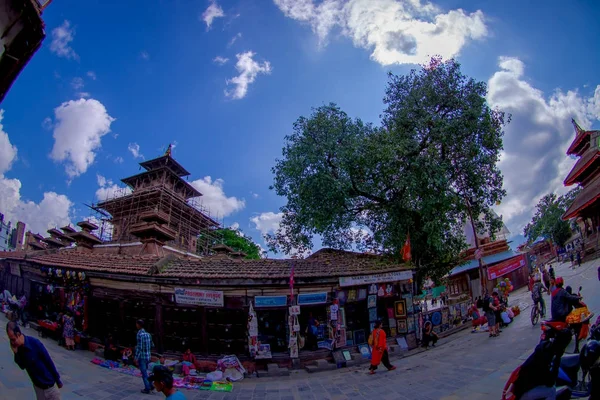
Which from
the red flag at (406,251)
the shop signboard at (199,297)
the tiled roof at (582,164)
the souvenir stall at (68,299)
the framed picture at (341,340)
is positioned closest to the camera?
the shop signboard at (199,297)

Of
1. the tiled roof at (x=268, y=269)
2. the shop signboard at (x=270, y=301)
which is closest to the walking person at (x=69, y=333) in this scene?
the tiled roof at (x=268, y=269)

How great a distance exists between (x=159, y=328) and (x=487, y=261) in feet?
84.9

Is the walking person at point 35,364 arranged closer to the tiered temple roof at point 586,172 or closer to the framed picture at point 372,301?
the framed picture at point 372,301

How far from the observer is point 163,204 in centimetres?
3284

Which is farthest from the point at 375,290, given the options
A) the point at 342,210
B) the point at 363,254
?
the point at 342,210

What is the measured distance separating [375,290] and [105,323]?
11.8 m

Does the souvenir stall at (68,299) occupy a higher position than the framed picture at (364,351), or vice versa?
the souvenir stall at (68,299)

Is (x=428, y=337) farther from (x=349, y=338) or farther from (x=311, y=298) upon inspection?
(x=311, y=298)

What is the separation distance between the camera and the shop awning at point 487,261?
78.3ft

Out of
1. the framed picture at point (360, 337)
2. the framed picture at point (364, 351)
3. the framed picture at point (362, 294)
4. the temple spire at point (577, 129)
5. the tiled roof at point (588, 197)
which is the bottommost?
the framed picture at point (364, 351)

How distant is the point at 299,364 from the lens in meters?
10.7

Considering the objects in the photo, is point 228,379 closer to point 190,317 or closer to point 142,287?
point 190,317

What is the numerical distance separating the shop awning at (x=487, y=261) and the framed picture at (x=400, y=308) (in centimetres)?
1216

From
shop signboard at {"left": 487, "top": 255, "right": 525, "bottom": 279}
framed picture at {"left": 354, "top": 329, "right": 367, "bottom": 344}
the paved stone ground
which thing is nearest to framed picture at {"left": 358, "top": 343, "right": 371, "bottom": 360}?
framed picture at {"left": 354, "top": 329, "right": 367, "bottom": 344}
